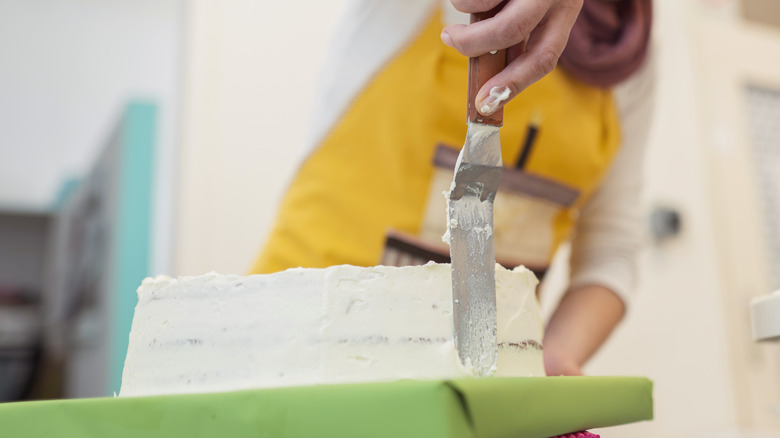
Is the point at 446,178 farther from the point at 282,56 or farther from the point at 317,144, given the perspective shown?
the point at 282,56

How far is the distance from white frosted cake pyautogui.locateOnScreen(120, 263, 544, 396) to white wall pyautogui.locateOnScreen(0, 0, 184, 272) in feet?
4.22

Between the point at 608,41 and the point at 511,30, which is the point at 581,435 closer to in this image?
the point at 511,30

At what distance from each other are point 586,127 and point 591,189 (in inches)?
5.3

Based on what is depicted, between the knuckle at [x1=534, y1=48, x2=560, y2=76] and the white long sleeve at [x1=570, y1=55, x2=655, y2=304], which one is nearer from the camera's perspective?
the knuckle at [x1=534, y1=48, x2=560, y2=76]

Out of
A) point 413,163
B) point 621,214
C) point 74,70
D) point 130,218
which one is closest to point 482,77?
point 413,163

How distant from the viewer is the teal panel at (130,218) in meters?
1.37

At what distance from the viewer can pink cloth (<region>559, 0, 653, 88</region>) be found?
0.76 m

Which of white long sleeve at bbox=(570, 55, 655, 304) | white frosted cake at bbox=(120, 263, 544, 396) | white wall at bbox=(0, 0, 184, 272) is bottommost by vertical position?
white frosted cake at bbox=(120, 263, 544, 396)

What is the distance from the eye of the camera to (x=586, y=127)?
2.66 ft

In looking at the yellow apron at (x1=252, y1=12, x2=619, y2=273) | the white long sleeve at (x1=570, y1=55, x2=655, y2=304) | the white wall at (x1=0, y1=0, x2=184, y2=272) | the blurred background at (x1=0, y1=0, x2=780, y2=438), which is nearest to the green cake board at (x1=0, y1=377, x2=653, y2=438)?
the yellow apron at (x1=252, y1=12, x2=619, y2=273)

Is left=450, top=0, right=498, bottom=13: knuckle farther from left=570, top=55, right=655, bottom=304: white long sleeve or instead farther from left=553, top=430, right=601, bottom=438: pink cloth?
left=570, top=55, right=655, bottom=304: white long sleeve

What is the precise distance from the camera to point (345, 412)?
30 cm

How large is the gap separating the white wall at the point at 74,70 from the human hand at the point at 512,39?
4.47ft

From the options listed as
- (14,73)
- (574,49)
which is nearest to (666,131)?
(574,49)
